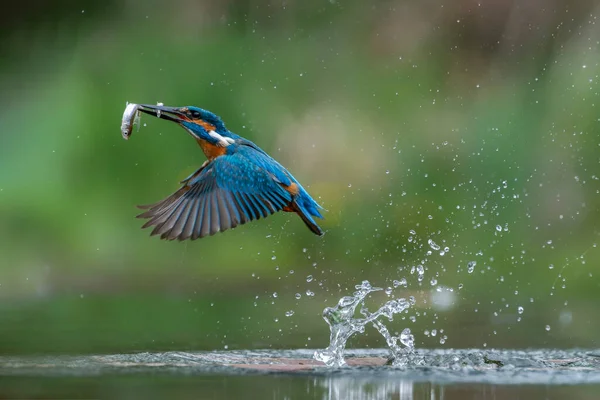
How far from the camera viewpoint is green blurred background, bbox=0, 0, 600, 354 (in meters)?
9.45

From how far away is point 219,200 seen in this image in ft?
19.0

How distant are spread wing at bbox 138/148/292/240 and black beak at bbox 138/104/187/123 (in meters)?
0.30

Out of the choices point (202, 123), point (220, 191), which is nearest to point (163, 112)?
point (202, 123)

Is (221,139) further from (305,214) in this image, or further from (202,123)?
(305,214)

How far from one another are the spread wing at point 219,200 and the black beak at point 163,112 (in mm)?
299

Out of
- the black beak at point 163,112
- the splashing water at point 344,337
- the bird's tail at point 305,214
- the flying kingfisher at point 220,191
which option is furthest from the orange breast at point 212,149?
the splashing water at point 344,337

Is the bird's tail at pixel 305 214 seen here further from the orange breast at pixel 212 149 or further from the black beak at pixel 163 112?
the black beak at pixel 163 112

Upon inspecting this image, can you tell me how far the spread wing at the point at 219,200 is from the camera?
5.61 meters

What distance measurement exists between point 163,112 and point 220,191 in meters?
0.52

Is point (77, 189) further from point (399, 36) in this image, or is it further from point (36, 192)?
point (399, 36)

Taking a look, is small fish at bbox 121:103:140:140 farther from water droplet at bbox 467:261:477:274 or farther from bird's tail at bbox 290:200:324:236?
water droplet at bbox 467:261:477:274

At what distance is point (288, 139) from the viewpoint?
1011 centimetres

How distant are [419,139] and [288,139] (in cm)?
110

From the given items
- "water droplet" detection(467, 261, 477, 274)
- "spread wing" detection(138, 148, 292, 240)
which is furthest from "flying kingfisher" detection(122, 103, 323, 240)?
"water droplet" detection(467, 261, 477, 274)
